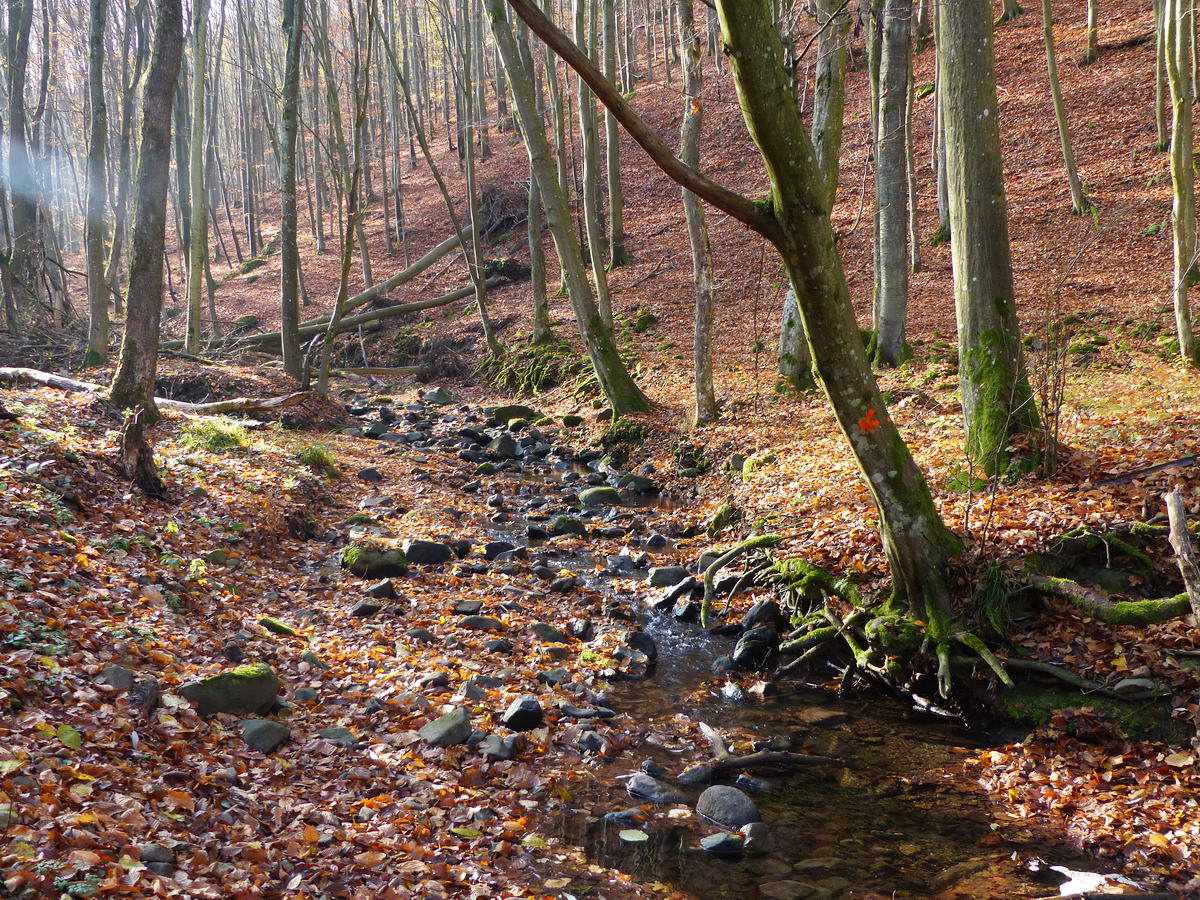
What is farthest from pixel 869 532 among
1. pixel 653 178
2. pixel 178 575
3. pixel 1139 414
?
pixel 653 178

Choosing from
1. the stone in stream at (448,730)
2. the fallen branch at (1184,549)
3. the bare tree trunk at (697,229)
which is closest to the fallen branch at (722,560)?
the stone in stream at (448,730)

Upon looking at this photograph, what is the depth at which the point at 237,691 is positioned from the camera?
502 centimetres

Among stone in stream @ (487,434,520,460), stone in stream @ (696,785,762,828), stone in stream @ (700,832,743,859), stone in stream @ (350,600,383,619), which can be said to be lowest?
stone in stream @ (700,832,743,859)

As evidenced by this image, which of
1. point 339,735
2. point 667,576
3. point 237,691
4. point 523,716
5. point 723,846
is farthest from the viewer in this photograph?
point 667,576

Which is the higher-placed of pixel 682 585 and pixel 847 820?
pixel 682 585

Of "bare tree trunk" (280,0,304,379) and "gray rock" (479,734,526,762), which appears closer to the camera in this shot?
"gray rock" (479,734,526,762)

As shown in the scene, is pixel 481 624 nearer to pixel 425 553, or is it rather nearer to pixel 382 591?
pixel 382 591

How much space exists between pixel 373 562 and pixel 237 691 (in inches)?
141

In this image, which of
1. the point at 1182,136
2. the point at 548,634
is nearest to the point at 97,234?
the point at 548,634

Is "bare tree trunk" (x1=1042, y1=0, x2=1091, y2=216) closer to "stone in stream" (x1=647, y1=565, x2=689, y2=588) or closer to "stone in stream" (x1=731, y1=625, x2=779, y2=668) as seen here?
"stone in stream" (x1=647, y1=565, x2=689, y2=588)

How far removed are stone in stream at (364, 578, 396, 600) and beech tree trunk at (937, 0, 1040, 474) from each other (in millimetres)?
5646

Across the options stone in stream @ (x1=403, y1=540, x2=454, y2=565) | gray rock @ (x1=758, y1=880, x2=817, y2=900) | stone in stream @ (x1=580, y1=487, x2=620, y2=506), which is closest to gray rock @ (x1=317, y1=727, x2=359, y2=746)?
gray rock @ (x1=758, y1=880, x2=817, y2=900)

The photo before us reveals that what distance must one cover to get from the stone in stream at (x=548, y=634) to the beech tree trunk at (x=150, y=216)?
5780 mm

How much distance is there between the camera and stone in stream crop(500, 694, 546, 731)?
5719 mm
